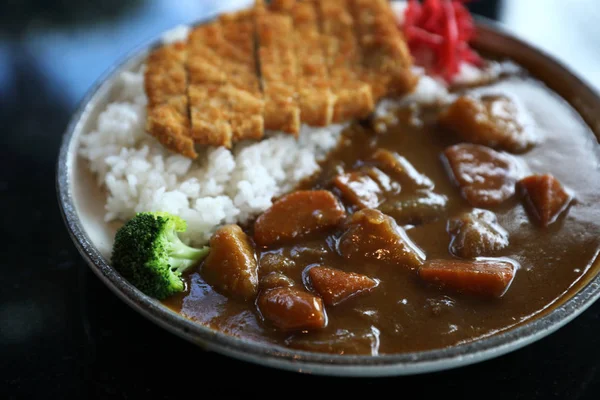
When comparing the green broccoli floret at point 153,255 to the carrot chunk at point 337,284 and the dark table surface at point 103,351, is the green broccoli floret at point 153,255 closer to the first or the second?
the dark table surface at point 103,351

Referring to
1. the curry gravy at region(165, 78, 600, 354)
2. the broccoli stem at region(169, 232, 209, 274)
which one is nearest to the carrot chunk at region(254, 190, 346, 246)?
the curry gravy at region(165, 78, 600, 354)

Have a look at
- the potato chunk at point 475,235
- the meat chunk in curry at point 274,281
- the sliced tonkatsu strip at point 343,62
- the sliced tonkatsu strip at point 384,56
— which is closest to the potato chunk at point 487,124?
the sliced tonkatsu strip at point 384,56

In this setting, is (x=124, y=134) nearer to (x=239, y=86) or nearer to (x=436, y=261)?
(x=239, y=86)

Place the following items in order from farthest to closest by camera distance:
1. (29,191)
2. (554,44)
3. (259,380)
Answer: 1. (554,44)
2. (29,191)
3. (259,380)

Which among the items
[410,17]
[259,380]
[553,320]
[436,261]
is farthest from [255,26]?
[553,320]

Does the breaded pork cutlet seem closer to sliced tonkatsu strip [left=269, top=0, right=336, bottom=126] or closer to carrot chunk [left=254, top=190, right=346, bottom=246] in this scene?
sliced tonkatsu strip [left=269, top=0, right=336, bottom=126]
